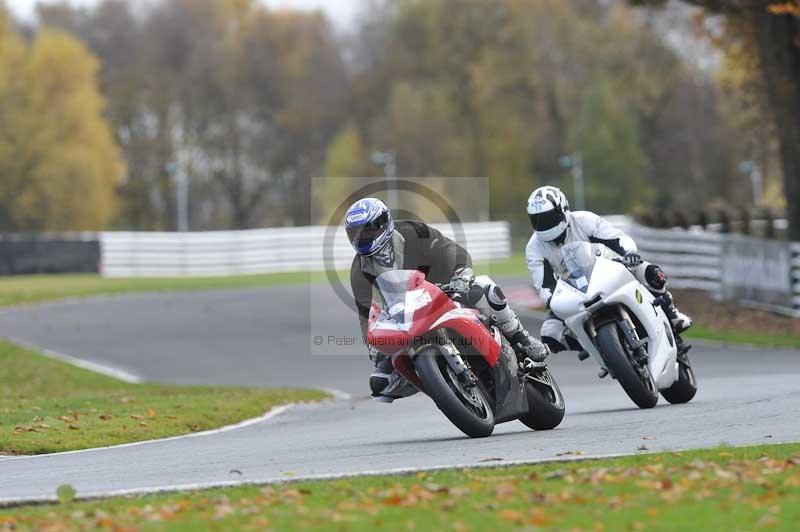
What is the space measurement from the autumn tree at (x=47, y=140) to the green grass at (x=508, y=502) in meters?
61.8

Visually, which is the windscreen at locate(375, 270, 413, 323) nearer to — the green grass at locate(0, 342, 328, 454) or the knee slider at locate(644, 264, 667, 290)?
the knee slider at locate(644, 264, 667, 290)

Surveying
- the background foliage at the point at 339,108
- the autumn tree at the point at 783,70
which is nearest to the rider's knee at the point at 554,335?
the autumn tree at the point at 783,70

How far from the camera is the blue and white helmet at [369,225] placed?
1060 cm

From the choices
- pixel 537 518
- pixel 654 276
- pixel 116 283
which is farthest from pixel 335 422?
pixel 116 283

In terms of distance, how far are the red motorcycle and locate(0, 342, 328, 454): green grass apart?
347 cm

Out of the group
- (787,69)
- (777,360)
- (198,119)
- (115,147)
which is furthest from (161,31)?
(777,360)

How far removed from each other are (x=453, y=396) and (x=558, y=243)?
296 centimetres

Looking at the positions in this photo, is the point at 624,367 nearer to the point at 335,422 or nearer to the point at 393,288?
the point at 393,288

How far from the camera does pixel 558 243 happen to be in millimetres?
13047

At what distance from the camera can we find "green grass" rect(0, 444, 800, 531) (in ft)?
23.1

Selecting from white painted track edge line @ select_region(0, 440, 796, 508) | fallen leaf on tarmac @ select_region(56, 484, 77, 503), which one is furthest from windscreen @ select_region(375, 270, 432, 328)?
fallen leaf on tarmac @ select_region(56, 484, 77, 503)

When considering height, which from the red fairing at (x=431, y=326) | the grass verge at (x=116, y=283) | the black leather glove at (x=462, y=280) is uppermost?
the black leather glove at (x=462, y=280)

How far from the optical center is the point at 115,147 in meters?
77.4

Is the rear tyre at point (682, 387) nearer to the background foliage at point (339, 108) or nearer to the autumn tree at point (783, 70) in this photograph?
the autumn tree at point (783, 70)
